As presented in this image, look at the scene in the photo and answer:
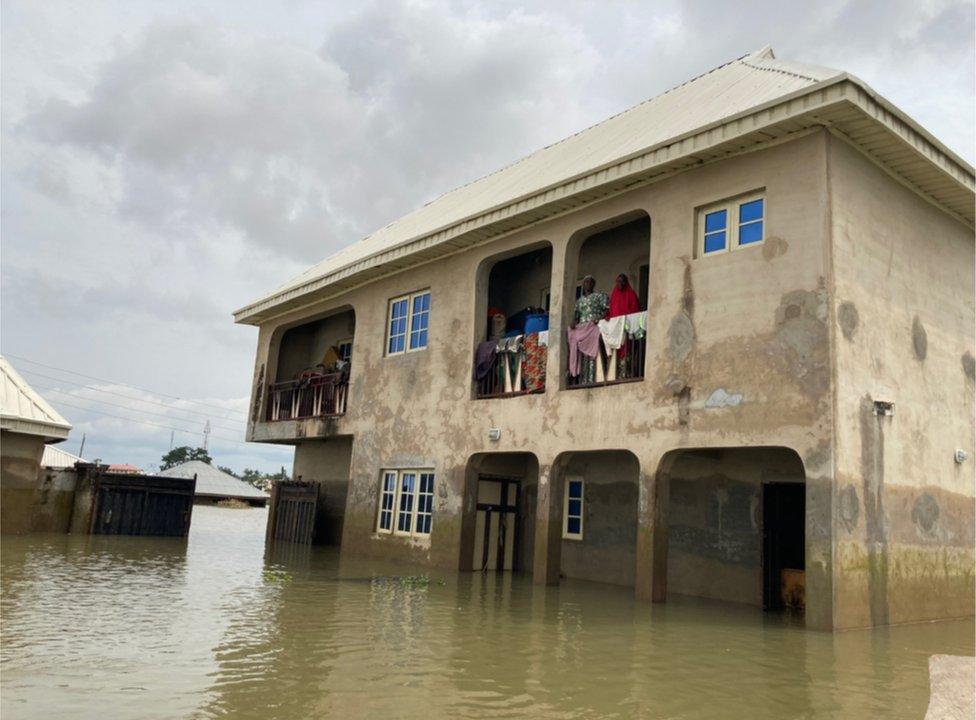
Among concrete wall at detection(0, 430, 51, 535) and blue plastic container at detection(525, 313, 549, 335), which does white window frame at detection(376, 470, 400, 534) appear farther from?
concrete wall at detection(0, 430, 51, 535)

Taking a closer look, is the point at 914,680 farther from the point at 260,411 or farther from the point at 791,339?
the point at 260,411

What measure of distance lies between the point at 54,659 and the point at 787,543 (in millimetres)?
9849

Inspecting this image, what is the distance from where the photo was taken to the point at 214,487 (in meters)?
49.9

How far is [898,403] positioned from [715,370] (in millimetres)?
2427

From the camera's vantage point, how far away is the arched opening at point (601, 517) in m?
13.6

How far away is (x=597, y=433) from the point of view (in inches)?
463

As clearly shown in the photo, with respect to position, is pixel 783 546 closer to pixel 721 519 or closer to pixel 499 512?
pixel 721 519

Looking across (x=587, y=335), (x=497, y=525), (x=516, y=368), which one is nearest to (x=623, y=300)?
(x=587, y=335)

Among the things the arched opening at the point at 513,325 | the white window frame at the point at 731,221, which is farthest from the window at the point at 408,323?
the white window frame at the point at 731,221

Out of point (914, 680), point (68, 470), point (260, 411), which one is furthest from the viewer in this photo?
point (260, 411)

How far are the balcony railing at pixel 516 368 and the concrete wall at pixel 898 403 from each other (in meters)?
5.06

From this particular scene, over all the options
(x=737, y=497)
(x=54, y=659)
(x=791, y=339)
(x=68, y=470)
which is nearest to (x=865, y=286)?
(x=791, y=339)

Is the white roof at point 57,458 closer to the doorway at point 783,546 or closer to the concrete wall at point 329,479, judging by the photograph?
the concrete wall at point 329,479

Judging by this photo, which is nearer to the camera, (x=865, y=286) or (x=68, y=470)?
(x=865, y=286)
